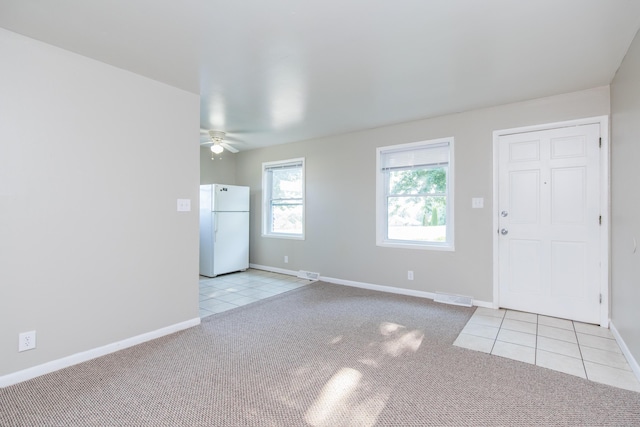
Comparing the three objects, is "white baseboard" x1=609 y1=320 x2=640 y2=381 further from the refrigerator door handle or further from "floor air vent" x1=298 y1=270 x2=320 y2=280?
the refrigerator door handle

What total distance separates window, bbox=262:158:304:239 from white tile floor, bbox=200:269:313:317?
0.78 m

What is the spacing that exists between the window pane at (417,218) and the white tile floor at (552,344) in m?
1.12

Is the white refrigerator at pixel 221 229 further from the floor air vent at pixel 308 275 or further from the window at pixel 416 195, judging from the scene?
the window at pixel 416 195

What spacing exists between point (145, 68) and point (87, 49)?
392mm

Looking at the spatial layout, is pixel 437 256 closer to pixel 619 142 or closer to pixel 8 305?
pixel 619 142

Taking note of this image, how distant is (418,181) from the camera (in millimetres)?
4137

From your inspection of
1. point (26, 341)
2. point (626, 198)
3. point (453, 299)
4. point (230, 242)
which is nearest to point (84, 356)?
point (26, 341)

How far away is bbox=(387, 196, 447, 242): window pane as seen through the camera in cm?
397

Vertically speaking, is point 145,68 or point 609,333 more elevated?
point 145,68

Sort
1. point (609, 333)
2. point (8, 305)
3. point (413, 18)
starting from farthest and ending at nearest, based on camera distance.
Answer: point (609, 333) < point (8, 305) < point (413, 18)

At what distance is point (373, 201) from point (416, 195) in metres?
0.60

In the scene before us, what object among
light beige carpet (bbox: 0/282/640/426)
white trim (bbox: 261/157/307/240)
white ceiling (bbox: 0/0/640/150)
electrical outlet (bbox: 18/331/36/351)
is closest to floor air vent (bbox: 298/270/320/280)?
white trim (bbox: 261/157/307/240)

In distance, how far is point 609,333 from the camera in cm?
283

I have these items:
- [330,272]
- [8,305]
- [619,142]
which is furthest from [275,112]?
[619,142]
